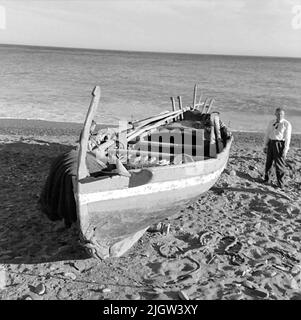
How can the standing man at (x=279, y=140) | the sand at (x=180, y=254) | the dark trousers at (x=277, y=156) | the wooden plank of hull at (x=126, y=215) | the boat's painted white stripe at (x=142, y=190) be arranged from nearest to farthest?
1. the boat's painted white stripe at (x=142, y=190)
2. the sand at (x=180, y=254)
3. the wooden plank of hull at (x=126, y=215)
4. the standing man at (x=279, y=140)
5. the dark trousers at (x=277, y=156)

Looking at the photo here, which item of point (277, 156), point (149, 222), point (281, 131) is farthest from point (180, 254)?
point (281, 131)

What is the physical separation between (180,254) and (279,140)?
4090mm

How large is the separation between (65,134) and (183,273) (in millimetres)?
11022

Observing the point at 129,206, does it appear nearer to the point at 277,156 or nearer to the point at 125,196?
the point at 125,196

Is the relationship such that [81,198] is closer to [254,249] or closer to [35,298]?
[35,298]

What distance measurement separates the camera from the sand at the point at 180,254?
16.8 ft

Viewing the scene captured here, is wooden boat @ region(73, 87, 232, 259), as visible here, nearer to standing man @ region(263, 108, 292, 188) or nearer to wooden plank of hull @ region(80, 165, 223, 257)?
wooden plank of hull @ region(80, 165, 223, 257)

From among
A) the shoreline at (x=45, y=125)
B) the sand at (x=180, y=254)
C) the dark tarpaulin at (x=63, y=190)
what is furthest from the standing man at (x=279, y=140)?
the shoreline at (x=45, y=125)

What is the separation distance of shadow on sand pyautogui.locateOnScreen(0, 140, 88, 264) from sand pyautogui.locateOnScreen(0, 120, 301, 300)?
0.05 feet

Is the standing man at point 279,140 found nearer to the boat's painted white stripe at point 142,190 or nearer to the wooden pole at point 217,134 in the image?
the wooden pole at point 217,134

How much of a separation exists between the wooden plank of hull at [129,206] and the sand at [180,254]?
1.16 feet

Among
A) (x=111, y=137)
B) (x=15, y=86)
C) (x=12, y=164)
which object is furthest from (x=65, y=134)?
(x=15, y=86)

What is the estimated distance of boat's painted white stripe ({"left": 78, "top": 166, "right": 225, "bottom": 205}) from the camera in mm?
4996

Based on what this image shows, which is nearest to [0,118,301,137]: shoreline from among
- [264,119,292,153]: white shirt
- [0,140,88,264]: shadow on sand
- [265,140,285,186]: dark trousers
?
[0,140,88,264]: shadow on sand
